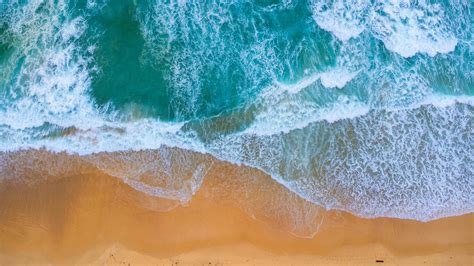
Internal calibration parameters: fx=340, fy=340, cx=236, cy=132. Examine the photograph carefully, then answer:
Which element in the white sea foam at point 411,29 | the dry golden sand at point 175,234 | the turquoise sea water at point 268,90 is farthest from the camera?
the white sea foam at point 411,29

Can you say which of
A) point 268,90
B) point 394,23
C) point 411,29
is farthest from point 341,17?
point 268,90

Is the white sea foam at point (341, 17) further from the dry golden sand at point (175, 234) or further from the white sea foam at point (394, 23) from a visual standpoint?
the dry golden sand at point (175, 234)

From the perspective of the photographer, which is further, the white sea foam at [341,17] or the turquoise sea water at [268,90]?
the white sea foam at [341,17]

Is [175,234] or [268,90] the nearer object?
[175,234]

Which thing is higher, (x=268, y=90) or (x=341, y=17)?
(x=341, y=17)

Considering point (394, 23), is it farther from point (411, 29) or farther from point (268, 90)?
point (268, 90)

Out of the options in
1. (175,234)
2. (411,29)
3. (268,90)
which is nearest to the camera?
(175,234)

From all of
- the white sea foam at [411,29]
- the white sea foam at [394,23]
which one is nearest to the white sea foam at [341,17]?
the white sea foam at [394,23]
